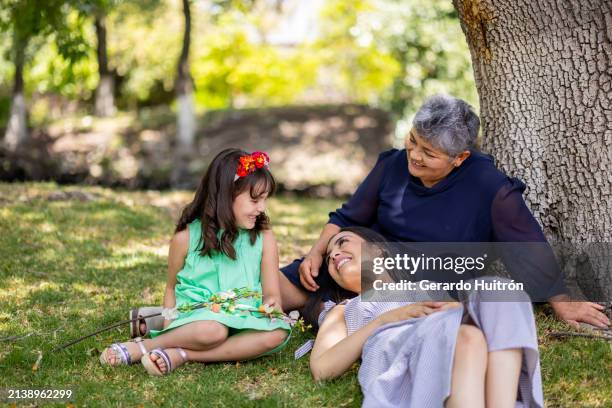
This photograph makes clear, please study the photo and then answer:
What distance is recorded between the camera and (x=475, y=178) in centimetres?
362

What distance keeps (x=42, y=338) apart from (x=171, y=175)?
733cm

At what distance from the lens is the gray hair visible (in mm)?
3455

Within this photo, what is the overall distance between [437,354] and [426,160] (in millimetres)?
1118

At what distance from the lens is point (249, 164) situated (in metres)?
3.65

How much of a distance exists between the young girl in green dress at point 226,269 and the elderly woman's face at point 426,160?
725mm

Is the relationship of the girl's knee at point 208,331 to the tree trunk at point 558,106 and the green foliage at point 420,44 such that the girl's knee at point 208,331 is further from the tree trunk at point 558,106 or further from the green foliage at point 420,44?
the green foliage at point 420,44

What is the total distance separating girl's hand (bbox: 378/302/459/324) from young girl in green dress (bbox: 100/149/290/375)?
24.8 inches

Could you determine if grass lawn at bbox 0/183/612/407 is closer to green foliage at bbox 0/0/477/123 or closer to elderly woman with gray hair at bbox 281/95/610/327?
elderly woman with gray hair at bbox 281/95/610/327

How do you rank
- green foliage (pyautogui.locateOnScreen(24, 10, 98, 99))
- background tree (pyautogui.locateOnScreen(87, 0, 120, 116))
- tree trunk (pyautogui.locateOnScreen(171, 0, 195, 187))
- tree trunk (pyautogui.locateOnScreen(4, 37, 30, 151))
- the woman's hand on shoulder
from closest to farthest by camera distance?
1. the woman's hand on shoulder
2. green foliage (pyautogui.locateOnScreen(24, 10, 98, 99))
3. tree trunk (pyautogui.locateOnScreen(171, 0, 195, 187))
4. tree trunk (pyautogui.locateOnScreen(4, 37, 30, 151))
5. background tree (pyautogui.locateOnScreen(87, 0, 120, 116))

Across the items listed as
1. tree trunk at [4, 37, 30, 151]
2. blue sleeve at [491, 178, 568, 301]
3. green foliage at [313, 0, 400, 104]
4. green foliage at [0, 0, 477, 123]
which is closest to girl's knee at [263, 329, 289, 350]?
blue sleeve at [491, 178, 568, 301]

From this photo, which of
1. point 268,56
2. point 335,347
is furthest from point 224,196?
point 268,56

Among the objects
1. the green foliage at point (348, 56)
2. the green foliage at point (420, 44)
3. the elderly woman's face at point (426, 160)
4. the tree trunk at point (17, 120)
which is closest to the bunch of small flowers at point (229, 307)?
the elderly woman's face at point (426, 160)

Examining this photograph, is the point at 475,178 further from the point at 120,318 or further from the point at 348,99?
the point at 348,99

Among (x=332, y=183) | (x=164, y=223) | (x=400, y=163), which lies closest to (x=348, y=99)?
(x=332, y=183)
